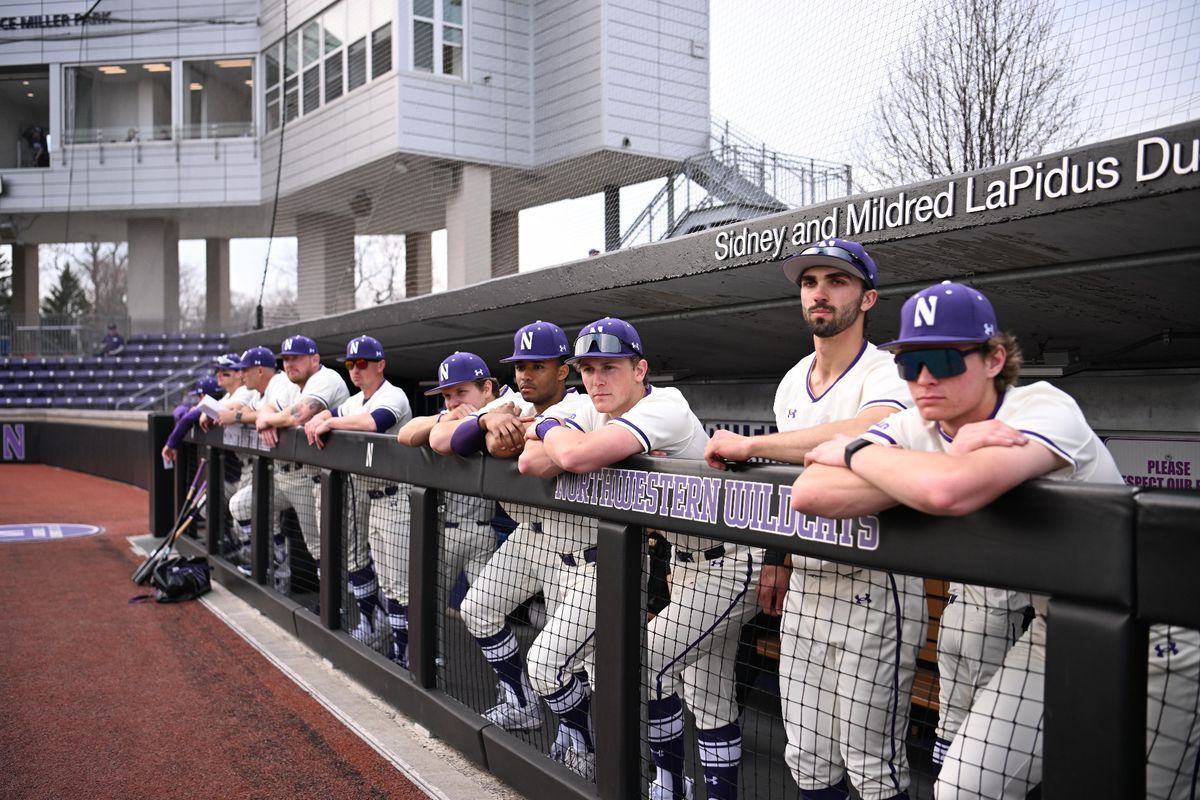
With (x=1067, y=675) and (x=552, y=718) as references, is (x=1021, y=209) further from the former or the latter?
(x=552, y=718)

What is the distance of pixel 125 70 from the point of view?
23969 millimetres

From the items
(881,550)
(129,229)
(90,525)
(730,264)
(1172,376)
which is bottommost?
(90,525)

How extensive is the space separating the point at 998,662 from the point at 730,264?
6.32ft

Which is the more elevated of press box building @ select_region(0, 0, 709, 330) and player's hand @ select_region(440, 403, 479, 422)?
press box building @ select_region(0, 0, 709, 330)

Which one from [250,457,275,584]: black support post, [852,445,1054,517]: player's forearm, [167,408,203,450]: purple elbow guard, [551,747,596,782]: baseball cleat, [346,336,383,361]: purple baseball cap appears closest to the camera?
[852,445,1054,517]: player's forearm

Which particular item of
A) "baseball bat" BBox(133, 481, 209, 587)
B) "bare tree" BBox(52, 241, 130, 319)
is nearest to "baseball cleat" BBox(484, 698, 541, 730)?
"baseball bat" BBox(133, 481, 209, 587)

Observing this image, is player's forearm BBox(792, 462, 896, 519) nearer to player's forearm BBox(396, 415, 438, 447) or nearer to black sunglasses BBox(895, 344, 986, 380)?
black sunglasses BBox(895, 344, 986, 380)

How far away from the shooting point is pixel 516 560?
3.73 meters

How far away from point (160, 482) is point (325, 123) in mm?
9740

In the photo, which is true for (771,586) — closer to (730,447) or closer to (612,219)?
(730,447)

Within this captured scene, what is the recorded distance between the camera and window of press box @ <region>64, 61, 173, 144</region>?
23688 mm

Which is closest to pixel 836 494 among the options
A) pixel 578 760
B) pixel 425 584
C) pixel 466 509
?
pixel 578 760

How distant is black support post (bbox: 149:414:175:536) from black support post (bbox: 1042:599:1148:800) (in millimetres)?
8771

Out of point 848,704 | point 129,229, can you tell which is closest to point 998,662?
point 848,704
